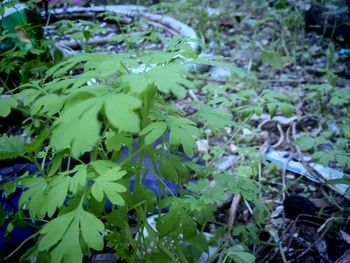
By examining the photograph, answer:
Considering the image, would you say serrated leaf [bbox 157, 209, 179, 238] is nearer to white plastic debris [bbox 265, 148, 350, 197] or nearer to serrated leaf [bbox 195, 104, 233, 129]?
serrated leaf [bbox 195, 104, 233, 129]

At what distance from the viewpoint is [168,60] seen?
911 millimetres

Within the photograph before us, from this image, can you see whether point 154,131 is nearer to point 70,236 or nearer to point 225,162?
point 70,236

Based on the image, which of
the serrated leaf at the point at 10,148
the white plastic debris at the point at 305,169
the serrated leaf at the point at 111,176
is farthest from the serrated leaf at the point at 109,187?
the white plastic debris at the point at 305,169

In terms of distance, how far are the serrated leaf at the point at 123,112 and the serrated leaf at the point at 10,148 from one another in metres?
0.52

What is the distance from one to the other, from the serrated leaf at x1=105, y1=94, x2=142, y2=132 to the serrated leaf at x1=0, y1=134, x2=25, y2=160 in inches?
20.6

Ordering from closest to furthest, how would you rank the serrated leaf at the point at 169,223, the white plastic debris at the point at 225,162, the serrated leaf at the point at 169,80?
the serrated leaf at the point at 169,80, the serrated leaf at the point at 169,223, the white plastic debris at the point at 225,162

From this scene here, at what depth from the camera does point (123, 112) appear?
65 cm

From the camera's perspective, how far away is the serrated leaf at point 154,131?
872 mm

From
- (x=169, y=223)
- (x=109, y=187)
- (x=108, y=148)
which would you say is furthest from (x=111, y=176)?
(x=169, y=223)

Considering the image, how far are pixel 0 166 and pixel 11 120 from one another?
542 mm

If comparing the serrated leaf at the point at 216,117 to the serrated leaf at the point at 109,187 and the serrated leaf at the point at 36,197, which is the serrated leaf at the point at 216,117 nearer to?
the serrated leaf at the point at 109,187

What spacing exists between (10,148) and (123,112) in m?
0.59

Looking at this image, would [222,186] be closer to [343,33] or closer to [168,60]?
[168,60]

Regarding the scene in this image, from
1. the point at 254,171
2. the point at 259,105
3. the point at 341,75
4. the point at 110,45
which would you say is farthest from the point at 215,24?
the point at 259,105
